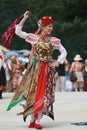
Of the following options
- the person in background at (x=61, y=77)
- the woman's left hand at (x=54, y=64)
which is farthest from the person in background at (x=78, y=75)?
the woman's left hand at (x=54, y=64)

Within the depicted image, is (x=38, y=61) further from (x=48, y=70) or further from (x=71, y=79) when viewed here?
(x=71, y=79)

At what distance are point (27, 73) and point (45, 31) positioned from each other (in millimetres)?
684

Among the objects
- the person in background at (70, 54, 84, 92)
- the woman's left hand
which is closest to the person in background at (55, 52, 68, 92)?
the person in background at (70, 54, 84, 92)

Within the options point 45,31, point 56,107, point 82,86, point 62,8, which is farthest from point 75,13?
point 45,31

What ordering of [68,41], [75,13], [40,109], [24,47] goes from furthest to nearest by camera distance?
[24,47], [68,41], [75,13], [40,109]

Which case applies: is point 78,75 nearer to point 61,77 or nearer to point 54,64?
point 61,77

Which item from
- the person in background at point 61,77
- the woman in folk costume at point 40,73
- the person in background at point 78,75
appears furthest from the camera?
the person in background at point 78,75

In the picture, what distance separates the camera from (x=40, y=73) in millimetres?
10625

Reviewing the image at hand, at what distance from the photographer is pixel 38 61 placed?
34.9 feet

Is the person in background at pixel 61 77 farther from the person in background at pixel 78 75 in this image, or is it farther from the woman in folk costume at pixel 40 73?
the woman in folk costume at pixel 40 73

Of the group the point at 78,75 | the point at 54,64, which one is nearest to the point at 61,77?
the point at 78,75

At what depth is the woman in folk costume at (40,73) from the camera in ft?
34.7

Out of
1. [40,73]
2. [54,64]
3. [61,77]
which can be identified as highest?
[61,77]

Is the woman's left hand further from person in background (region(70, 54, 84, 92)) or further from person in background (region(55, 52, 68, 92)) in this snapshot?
person in background (region(70, 54, 84, 92))
